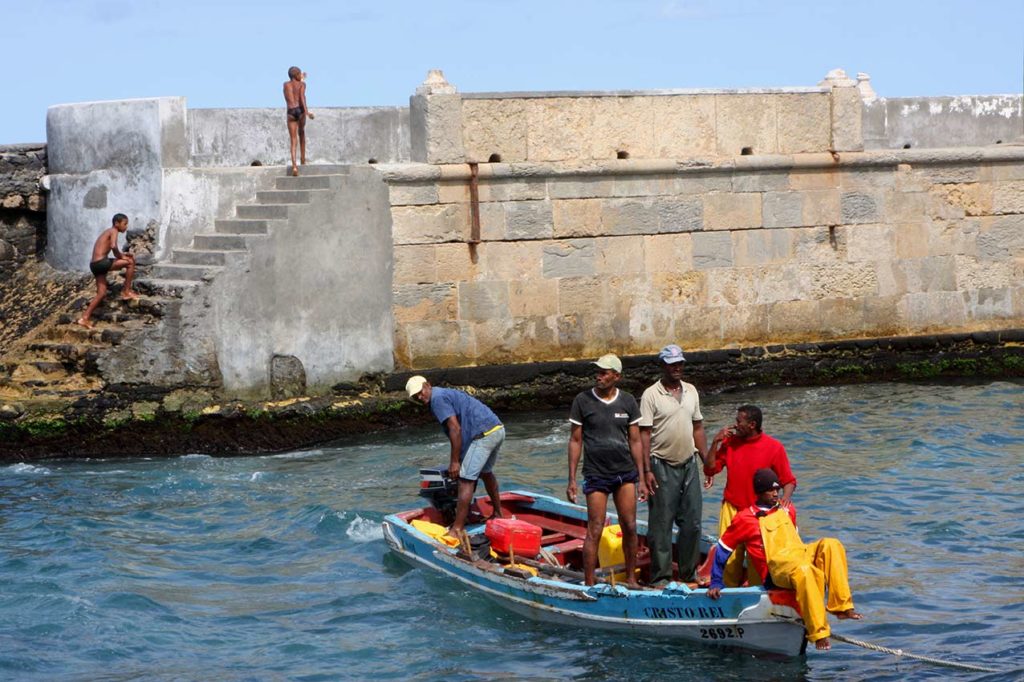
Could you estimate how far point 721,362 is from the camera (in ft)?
55.3

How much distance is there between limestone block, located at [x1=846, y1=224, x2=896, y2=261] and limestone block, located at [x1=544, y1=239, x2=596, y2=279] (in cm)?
320

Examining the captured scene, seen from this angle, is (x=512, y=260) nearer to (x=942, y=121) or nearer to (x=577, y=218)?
(x=577, y=218)

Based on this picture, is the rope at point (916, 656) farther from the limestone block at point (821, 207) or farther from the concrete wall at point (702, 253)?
the limestone block at point (821, 207)

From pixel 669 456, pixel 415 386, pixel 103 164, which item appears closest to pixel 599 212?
pixel 103 164

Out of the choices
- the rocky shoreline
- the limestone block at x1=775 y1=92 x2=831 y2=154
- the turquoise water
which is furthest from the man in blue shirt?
the limestone block at x1=775 y1=92 x2=831 y2=154

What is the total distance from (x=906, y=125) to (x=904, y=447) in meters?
4.96

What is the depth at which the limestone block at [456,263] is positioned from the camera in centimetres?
1576

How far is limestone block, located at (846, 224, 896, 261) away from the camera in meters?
17.4

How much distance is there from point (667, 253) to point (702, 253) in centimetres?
43

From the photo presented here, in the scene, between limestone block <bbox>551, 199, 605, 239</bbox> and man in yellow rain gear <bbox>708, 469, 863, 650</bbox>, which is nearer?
man in yellow rain gear <bbox>708, 469, 863, 650</bbox>

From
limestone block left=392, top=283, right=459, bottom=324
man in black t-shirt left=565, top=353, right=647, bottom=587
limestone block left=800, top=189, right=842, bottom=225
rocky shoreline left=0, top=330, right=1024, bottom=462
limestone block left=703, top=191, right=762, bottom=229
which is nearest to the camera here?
man in black t-shirt left=565, top=353, right=647, bottom=587

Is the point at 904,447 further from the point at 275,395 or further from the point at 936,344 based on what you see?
the point at 275,395

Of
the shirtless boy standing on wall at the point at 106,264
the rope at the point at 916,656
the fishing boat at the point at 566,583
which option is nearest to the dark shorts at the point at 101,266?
the shirtless boy standing on wall at the point at 106,264

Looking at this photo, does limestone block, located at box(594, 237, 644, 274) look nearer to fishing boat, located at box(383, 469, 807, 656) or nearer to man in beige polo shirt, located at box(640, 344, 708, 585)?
fishing boat, located at box(383, 469, 807, 656)
